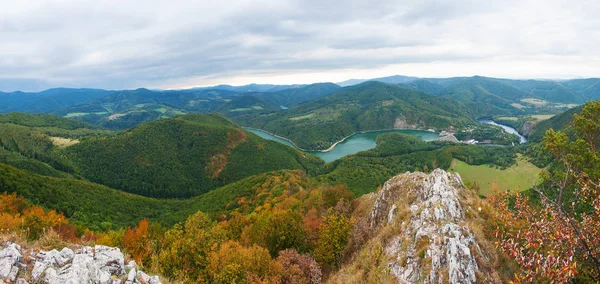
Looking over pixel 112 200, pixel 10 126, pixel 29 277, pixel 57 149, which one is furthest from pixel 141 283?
pixel 10 126

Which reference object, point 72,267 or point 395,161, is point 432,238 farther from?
point 395,161

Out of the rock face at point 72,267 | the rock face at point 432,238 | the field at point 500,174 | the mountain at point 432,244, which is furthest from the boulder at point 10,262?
the field at point 500,174

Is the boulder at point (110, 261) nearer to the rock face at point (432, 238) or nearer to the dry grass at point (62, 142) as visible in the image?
the rock face at point (432, 238)

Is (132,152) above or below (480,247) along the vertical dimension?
below

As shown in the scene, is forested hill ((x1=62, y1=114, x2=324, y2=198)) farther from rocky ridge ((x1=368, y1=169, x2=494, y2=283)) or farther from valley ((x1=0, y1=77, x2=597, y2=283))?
rocky ridge ((x1=368, y1=169, x2=494, y2=283))

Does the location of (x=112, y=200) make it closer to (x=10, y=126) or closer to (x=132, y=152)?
(x=132, y=152)

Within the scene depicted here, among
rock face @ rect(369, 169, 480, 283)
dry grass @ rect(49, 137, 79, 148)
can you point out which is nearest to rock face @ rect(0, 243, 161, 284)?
rock face @ rect(369, 169, 480, 283)
